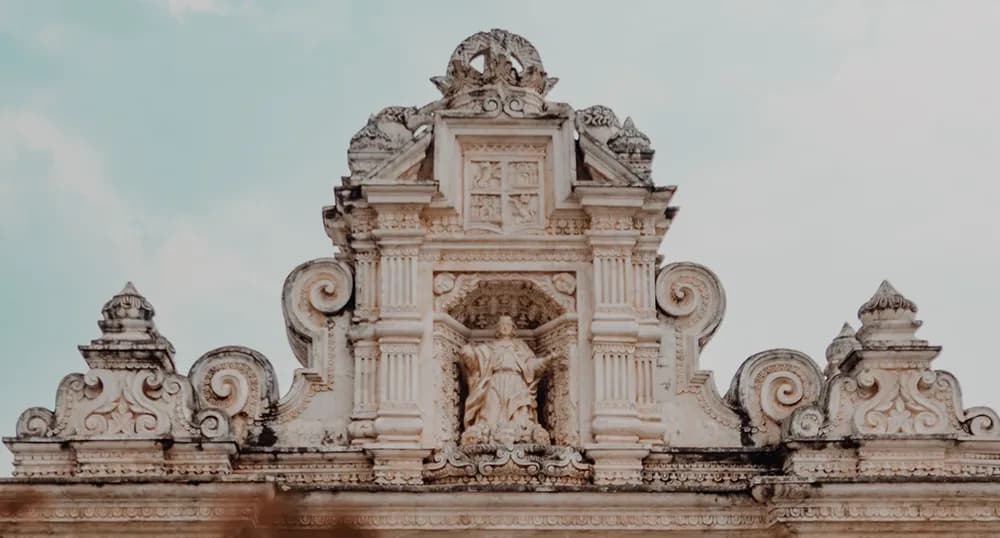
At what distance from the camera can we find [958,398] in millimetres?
15922

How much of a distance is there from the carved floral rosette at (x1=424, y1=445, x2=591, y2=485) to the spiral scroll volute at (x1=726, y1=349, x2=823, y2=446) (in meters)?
1.57

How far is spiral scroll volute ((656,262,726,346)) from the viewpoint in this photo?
651 inches

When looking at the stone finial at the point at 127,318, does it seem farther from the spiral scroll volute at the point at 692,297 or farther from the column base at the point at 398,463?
the spiral scroll volute at the point at 692,297

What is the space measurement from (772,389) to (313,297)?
406cm

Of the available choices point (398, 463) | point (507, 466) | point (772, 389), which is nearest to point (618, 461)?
point (507, 466)

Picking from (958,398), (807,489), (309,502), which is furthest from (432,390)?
(958,398)

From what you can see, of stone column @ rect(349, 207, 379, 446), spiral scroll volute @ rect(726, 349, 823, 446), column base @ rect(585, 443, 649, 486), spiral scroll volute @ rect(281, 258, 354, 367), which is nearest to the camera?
column base @ rect(585, 443, 649, 486)

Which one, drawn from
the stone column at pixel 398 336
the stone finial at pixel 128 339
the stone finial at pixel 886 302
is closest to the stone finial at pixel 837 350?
the stone finial at pixel 886 302

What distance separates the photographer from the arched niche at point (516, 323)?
53.4 feet

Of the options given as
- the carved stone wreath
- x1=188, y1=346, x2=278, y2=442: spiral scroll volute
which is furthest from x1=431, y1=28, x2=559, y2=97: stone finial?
x1=188, y1=346, x2=278, y2=442: spiral scroll volute

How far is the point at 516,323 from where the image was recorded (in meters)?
17.0

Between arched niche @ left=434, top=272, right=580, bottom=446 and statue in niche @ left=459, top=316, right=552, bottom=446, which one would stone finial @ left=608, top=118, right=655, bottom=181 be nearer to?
arched niche @ left=434, top=272, right=580, bottom=446

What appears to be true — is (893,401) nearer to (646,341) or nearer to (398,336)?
(646,341)

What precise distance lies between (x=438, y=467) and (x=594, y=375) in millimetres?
1601
